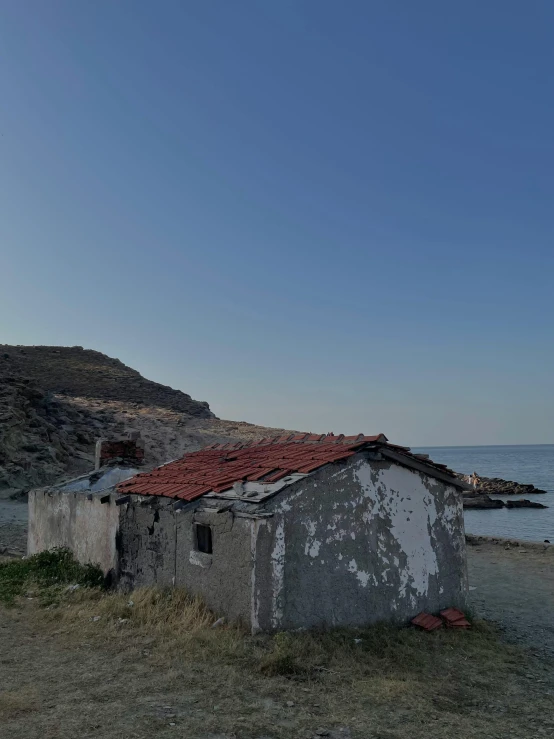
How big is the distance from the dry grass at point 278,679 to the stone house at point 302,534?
1.23 feet

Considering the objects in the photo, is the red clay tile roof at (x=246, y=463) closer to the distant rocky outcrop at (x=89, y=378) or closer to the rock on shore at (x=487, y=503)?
the rock on shore at (x=487, y=503)

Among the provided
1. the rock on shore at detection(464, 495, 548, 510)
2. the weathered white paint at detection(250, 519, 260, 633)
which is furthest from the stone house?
the rock on shore at detection(464, 495, 548, 510)

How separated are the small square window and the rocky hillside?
1680 cm

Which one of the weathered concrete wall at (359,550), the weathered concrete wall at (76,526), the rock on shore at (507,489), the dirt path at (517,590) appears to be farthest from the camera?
the rock on shore at (507,489)

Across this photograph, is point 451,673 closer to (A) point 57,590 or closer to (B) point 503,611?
(B) point 503,611

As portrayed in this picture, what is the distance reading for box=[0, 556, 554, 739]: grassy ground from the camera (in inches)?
213

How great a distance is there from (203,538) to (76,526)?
4.43m

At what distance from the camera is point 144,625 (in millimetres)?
8156

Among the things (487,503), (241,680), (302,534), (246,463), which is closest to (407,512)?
(302,534)

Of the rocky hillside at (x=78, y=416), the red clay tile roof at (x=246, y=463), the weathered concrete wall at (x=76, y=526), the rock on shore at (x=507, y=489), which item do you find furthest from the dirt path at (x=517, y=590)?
the rock on shore at (x=507, y=489)

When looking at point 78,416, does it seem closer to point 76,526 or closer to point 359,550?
point 76,526

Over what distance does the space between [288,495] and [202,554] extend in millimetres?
1718

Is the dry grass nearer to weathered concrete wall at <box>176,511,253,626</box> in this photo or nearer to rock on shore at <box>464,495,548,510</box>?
weathered concrete wall at <box>176,511,253,626</box>

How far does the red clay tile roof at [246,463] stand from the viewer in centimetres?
868
